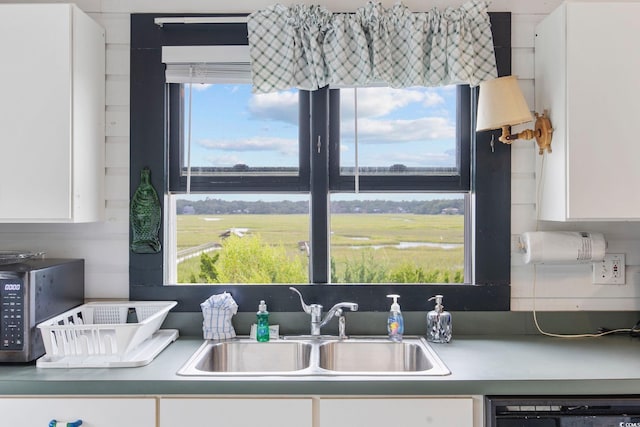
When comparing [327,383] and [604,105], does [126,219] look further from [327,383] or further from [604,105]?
[604,105]

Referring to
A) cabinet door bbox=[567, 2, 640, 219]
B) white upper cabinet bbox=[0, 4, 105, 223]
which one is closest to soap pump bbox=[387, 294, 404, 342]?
cabinet door bbox=[567, 2, 640, 219]

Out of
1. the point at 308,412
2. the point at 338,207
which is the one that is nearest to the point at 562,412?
the point at 308,412

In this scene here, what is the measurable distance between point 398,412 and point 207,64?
156 cm

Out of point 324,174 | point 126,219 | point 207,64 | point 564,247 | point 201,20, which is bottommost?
point 564,247

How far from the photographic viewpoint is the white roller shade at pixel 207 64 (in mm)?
2285

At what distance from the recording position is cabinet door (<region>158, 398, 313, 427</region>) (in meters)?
1.73

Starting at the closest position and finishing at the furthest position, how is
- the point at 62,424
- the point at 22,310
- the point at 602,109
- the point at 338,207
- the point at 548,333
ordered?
the point at 62,424, the point at 22,310, the point at 602,109, the point at 548,333, the point at 338,207

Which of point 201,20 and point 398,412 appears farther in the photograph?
point 201,20

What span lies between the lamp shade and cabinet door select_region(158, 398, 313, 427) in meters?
1.24

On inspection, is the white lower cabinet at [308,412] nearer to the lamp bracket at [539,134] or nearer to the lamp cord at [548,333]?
the lamp cord at [548,333]

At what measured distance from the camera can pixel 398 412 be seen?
68.1 inches

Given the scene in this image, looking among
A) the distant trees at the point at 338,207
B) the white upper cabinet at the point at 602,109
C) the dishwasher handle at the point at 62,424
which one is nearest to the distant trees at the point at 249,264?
the distant trees at the point at 338,207

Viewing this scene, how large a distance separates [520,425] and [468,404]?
169 millimetres

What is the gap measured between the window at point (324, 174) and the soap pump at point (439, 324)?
4.3 inches
